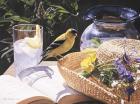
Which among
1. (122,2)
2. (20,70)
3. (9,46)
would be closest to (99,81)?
(20,70)

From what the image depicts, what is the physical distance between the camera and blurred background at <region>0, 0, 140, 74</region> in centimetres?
257

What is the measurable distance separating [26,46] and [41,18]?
3.79ft

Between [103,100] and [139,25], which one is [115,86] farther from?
[139,25]

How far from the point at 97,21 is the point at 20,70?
1.01 feet

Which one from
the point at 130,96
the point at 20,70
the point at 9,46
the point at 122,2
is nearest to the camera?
the point at 130,96

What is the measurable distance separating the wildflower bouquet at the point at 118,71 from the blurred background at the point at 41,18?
132 centimetres

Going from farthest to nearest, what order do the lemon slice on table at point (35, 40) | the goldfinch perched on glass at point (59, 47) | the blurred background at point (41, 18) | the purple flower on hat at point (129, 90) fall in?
the blurred background at point (41, 18)
the goldfinch perched on glass at point (59, 47)
the lemon slice on table at point (35, 40)
the purple flower on hat at point (129, 90)

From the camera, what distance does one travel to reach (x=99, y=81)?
3.77 feet

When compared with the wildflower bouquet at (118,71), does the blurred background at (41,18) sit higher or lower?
lower

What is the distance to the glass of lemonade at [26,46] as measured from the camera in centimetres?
142

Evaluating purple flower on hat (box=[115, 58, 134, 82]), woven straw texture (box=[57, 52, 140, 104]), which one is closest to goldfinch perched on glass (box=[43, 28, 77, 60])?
woven straw texture (box=[57, 52, 140, 104])

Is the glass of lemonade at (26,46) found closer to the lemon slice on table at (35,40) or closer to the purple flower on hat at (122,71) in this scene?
the lemon slice on table at (35,40)

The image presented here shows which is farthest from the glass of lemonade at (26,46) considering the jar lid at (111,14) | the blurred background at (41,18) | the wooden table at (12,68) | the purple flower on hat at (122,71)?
the blurred background at (41,18)

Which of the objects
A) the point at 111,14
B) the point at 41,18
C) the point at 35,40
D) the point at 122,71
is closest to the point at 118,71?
the point at 122,71
